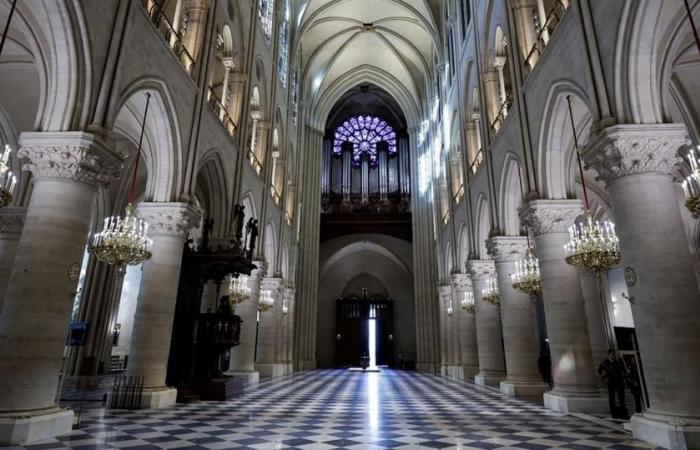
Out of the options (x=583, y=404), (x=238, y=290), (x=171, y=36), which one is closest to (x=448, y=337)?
(x=238, y=290)

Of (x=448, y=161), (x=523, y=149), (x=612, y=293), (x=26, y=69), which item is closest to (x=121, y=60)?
(x=26, y=69)

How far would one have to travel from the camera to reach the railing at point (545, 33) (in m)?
9.11

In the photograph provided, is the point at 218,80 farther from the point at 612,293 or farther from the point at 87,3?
the point at 612,293

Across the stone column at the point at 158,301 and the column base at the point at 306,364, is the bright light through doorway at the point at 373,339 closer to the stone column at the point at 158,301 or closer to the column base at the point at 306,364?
the column base at the point at 306,364

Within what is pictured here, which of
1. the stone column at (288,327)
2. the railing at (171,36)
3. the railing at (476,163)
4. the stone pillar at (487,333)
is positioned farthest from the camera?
the stone column at (288,327)

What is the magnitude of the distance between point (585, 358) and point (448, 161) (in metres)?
13.2

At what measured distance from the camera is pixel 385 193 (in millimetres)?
32719

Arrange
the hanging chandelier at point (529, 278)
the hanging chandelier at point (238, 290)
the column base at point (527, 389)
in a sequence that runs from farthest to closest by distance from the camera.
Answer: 1. the hanging chandelier at point (238, 290)
2. the column base at point (527, 389)
3. the hanging chandelier at point (529, 278)

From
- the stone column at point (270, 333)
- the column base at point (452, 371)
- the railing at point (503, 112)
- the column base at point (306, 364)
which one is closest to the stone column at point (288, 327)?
the column base at point (306, 364)

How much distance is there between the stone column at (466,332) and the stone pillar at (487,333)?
3.08 meters

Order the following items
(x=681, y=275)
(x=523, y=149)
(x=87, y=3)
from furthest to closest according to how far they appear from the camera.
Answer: (x=523, y=149)
(x=87, y=3)
(x=681, y=275)

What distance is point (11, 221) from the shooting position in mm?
11234

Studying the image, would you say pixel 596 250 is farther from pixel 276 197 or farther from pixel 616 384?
pixel 276 197

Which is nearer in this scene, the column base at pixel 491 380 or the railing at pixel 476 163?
the column base at pixel 491 380
